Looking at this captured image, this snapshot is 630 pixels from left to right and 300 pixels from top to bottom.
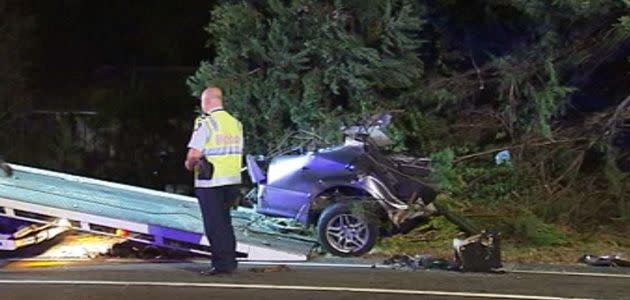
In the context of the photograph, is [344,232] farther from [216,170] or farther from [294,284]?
[216,170]

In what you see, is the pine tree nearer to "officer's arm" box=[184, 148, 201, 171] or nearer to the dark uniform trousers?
the dark uniform trousers

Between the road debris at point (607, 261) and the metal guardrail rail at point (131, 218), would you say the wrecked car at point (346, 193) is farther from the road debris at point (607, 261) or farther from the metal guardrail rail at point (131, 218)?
the road debris at point (607, 261)

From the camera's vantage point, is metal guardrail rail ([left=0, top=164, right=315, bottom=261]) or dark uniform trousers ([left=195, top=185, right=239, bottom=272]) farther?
metal guardrail rail ([left=0, top=164, right=315, bottom=261])

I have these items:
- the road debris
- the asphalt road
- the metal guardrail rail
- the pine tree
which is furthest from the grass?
the pine tree

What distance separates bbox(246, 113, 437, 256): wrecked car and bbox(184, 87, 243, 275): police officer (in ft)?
5.99

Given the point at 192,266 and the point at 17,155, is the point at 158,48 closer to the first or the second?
the point at 17,155

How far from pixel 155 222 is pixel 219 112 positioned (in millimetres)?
1864

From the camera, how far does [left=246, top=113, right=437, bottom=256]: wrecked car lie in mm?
10859

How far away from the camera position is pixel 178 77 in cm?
2448

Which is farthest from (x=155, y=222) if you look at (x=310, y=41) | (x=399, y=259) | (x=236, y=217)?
(x=310, y=41)

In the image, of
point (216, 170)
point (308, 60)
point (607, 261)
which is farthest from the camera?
point (308, 60)

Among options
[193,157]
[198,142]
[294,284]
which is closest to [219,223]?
[193,157]

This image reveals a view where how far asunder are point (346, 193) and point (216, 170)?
2268 mm

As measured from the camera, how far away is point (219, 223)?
9164mm
